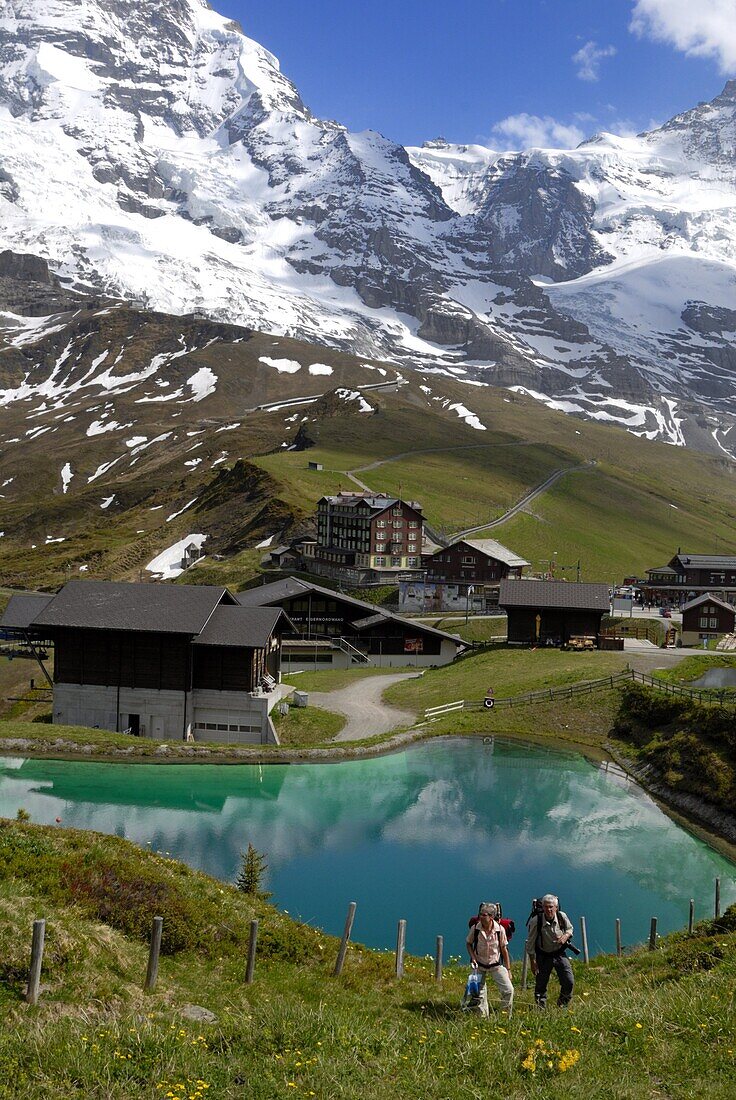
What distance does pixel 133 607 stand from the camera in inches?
1984

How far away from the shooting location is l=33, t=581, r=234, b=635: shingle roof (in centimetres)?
4897

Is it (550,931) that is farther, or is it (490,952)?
(490,952)

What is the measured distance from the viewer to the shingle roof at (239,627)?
49.0 m

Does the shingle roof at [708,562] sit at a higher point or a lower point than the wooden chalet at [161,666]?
higher

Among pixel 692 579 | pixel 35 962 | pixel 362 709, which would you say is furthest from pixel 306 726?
pixel 692 579

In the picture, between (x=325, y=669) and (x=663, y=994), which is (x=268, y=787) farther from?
(x=325, y=669)

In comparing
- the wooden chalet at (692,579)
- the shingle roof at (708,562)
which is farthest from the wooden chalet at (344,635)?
the shingle roof at (708,562)

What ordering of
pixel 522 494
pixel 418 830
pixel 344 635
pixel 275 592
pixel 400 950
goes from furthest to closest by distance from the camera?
1. pixel 522 494
2. pixel 275 592
3. pixel 344 635
4. pixel 418 830
5. pixel 400 950

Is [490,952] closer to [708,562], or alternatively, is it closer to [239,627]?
[239,627]

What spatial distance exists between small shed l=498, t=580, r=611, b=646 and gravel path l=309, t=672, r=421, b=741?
12.1m

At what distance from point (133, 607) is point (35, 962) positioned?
37756 mm

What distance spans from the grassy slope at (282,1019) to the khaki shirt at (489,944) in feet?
3.22

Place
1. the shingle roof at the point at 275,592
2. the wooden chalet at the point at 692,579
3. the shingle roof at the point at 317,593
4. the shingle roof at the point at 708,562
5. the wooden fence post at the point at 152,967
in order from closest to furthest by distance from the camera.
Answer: the wooden fence post at the point at 152,967
the shingle roof at the point at 317,593
the shingle roof at the point at 275,592
the wooden chalet at the point at 692,579
the shingle roof at the point at 708,562

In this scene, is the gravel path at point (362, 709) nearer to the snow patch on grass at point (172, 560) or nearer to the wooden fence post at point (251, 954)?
the wooden fence post at point (251, 954)
